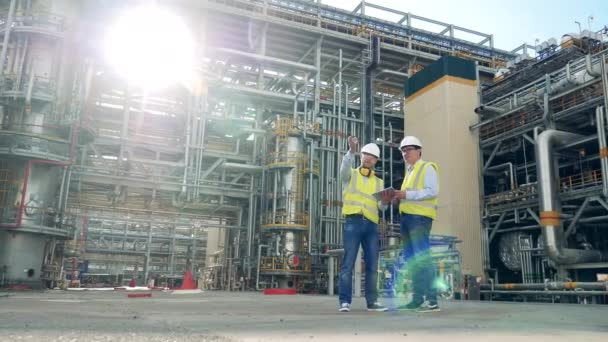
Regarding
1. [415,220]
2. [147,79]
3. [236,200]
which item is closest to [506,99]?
[236,200]

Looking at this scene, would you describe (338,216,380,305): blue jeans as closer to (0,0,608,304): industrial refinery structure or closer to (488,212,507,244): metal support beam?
(0,0,608,304): industrial refinery structure

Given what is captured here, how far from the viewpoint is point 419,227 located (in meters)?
4.69

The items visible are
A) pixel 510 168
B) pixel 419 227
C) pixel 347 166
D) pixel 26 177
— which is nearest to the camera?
pixel 419 227

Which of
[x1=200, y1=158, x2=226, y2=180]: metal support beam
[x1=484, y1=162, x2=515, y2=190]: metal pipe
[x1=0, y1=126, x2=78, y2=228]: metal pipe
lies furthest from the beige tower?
[x1=0, y1=126, x2=78, y2=228]: metal pipe

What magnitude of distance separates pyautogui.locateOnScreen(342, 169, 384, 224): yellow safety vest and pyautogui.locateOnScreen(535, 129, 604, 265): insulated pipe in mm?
10878

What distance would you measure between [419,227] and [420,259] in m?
0.31

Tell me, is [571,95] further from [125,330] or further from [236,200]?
[125,330]

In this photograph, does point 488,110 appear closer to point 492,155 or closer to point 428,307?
point 492,155

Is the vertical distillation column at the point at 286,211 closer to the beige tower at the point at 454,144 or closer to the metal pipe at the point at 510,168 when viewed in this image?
the beige tower at the point at 454,144

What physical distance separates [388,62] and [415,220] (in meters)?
19.7

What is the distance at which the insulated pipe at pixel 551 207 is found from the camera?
1364 centimetres

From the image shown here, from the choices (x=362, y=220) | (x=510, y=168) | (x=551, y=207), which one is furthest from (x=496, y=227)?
(x=362, y=220)

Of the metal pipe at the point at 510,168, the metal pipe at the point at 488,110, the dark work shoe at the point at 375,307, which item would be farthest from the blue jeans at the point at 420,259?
the metal pipe at the point at 488,110

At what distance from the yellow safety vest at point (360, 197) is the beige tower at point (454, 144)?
12490 mm
